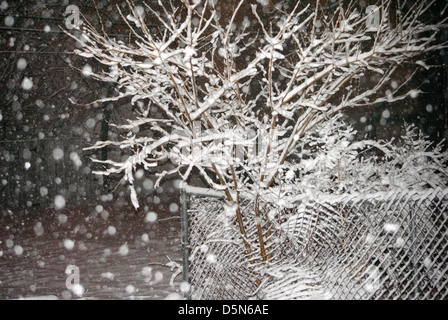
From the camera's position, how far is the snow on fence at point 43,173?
13625 millimetres

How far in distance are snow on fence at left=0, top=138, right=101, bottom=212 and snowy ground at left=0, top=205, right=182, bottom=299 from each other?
106cm

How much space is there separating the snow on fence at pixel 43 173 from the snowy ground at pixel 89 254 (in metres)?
1.06

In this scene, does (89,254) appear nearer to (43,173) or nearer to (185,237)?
(185,237)

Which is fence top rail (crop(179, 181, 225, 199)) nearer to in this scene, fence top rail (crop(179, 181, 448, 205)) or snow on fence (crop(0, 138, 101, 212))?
fence top rail (crop(179, 181, 448, 205))

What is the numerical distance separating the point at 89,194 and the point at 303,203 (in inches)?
556

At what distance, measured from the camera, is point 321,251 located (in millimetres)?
3289

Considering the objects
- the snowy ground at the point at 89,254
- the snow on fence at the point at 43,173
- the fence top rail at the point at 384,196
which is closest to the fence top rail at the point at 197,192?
the fence top rail at the point at 384,196

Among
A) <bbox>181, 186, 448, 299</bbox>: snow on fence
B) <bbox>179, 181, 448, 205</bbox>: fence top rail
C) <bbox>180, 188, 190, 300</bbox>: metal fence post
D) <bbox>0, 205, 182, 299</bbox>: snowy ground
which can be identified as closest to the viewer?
<bbox>179, 181, 448, 205</bbox>: fence top rail

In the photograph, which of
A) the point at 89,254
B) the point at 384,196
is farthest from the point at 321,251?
the point at 89,254

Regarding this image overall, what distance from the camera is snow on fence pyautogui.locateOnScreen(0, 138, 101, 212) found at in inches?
536

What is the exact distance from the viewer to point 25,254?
797 centimetres

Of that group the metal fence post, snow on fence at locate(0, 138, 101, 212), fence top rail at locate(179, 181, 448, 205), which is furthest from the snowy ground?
fence top rail at locate(179, 181, 448, 205)
